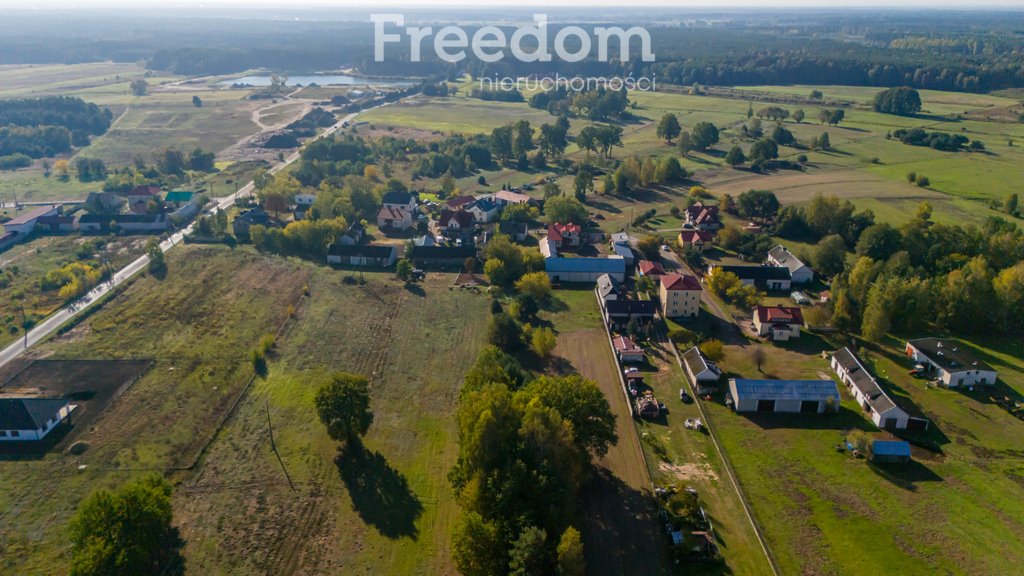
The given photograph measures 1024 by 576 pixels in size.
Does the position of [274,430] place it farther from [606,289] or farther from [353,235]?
[353,235]

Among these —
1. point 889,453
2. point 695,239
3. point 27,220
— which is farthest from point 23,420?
point 695,239

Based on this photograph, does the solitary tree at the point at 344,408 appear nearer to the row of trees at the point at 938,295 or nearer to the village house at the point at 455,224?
the row of trees at the point at 938,295

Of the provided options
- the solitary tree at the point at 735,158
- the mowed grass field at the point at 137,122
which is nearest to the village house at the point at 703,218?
the solitary tree at the point at 735,158

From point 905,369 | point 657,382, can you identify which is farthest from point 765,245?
point 657,382

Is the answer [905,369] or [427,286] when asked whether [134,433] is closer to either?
[427,286]

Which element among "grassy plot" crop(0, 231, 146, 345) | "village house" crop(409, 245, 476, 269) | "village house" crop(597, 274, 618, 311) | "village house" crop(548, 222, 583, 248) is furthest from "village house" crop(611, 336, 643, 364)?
"grassy plot" crop(0, 231, 146, 345)

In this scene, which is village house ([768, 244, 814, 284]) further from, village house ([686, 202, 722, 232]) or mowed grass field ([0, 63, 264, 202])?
mowed grass field ([0, 63, 264, 202])
